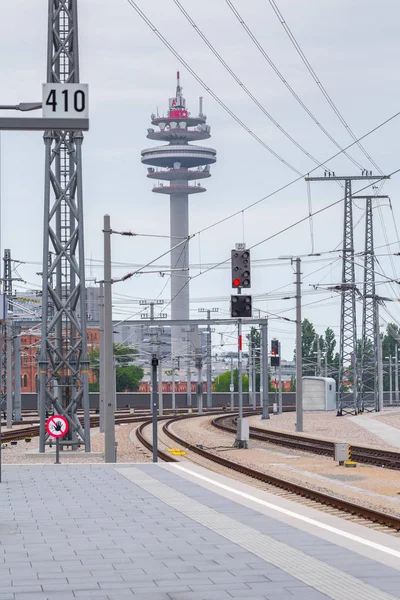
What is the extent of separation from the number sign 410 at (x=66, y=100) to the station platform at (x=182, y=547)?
5855 mm

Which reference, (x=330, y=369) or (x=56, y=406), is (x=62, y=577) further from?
(x=330, y=369)

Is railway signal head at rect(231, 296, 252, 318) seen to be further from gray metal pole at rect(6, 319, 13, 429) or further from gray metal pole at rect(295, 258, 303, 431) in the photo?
gray metal pole at rect(6, 319, 13, 429)

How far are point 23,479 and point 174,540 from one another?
34.4 ft

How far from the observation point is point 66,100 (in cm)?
1489

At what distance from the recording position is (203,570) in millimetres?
12680

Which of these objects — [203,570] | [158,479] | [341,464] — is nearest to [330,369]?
[341,464]

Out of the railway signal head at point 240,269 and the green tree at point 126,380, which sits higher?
the railway signal head at point 240,269

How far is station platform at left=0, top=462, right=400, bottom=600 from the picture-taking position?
1159 centimetres

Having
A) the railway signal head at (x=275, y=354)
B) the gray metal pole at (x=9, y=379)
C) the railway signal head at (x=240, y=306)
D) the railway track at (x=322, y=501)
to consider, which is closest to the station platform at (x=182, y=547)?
the railway track at (x=322, y=501)

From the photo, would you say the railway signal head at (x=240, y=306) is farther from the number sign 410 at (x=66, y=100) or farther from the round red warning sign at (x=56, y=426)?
the number sign 410 at (x=66, y=100)

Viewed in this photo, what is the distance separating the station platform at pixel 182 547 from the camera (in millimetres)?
11586

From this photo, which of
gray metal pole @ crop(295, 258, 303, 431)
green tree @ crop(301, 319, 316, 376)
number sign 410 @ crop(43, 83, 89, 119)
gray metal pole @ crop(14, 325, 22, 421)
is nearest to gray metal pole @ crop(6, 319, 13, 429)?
gray metal pole @ crop(14, 325, 22, 421)

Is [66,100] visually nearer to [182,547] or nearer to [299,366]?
[182,547]

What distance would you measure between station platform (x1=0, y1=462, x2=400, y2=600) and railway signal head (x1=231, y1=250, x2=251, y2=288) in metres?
13.3
